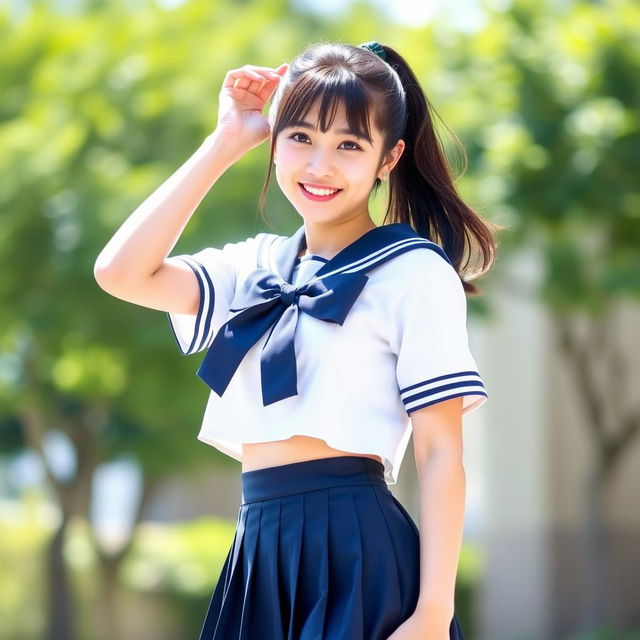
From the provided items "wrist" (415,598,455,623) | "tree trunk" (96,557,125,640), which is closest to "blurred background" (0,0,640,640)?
"tree trunk" (96,557,125,640)

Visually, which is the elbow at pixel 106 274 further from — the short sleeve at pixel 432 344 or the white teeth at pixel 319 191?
the short sleeve at pixel 432 344

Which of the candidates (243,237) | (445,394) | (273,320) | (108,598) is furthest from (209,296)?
(108,598)

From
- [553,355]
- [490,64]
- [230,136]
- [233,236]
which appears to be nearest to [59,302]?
[233,236]

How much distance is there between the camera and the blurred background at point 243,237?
698 cm

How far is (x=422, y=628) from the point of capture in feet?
6.02

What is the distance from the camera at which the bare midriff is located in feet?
6.48

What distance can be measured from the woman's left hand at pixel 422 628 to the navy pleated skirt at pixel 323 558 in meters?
0.05

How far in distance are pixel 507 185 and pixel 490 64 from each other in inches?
30.7

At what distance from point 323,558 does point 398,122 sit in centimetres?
72

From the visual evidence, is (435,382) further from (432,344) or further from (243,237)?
(243,237)

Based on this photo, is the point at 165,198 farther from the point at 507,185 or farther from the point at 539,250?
the point at 539,250

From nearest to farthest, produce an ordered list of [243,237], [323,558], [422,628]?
[422,628], [323,558], [243,237]

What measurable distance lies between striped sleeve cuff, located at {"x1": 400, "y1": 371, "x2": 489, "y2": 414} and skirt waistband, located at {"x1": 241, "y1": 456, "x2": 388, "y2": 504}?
139 mm

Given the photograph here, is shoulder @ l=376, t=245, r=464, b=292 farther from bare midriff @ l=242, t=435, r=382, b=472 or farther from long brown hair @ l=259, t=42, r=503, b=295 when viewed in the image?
bare midriff @ l=242, t=435, r=382, b=472
